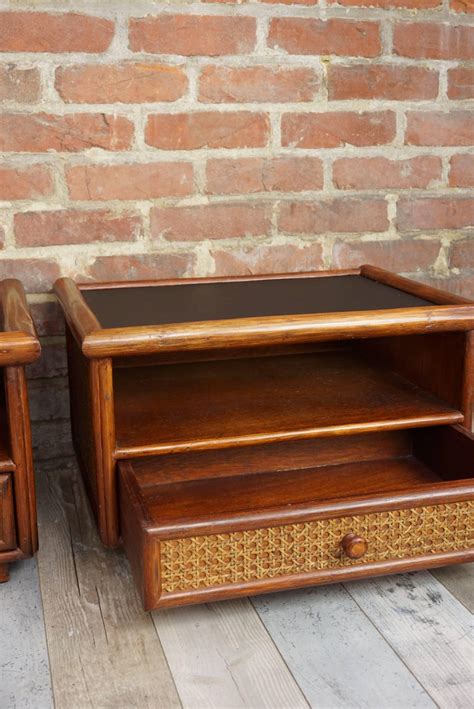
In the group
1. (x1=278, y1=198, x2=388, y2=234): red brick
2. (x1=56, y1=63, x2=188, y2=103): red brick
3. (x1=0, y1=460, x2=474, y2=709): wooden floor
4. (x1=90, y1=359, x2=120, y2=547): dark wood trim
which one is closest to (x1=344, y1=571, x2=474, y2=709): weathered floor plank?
(x1=0, y1=460, x2=474, y2=709): wooden floor

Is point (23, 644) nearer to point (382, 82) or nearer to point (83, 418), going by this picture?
point (83, 418)

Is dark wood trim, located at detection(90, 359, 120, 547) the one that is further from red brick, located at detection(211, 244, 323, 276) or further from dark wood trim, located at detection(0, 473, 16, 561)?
red brick, located at detection(211, 244, 323, 276)

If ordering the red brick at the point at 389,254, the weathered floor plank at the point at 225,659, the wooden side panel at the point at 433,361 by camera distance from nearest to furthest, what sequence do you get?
the weathered floor plank at the point at 225,659, the wooden side panel at the point at 433,361, the red brick at the point at 389,254

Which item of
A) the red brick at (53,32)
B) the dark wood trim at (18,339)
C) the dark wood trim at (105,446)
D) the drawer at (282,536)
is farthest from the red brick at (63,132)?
the drawer at (282,536)

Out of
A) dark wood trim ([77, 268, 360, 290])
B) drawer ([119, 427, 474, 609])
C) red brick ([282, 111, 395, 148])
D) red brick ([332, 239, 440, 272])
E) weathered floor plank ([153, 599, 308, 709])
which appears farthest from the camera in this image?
red brick ([332, 239, 440, 272])

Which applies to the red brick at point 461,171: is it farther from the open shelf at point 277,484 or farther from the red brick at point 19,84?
the red brick at point 19,84

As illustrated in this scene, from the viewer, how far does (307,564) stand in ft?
4.35

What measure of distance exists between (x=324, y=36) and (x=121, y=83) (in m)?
0.51

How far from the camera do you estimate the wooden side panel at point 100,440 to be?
Answer: 1366mm

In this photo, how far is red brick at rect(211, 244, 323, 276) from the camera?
2.00 meters

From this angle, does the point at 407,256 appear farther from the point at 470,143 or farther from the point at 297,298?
the point at 297,298

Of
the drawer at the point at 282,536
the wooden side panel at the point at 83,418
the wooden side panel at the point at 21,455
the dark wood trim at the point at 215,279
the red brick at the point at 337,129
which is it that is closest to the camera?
the drawer at the point at 282,536

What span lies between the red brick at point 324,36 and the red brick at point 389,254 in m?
0.47

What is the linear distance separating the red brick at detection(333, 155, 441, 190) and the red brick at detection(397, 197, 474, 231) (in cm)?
5
